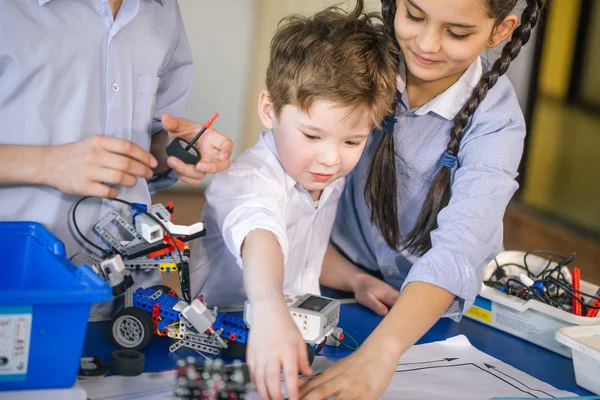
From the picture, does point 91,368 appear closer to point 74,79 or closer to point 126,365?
point 126,365

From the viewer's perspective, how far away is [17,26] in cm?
89

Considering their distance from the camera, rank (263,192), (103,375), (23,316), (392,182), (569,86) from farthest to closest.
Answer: (569,86) < (392,182) < (263,192) < (103,375) < (23,316)

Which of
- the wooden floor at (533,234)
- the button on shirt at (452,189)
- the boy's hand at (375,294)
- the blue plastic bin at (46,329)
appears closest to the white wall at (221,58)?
the wooden floor at (533,234)

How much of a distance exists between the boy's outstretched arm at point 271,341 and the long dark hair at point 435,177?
385 millimetres

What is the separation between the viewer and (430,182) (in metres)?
1.18

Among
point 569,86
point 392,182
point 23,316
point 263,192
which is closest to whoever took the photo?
point 23,316

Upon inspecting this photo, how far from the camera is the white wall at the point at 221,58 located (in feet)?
8.38

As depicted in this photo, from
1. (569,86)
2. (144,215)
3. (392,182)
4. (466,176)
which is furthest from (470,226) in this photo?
(569,86)

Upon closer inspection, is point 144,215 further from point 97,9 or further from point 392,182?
point 392,182

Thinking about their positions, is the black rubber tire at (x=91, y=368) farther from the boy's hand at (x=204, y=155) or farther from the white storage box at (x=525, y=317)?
the white storage box at (x=525, y=317)

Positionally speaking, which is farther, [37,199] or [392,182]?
[392,182]

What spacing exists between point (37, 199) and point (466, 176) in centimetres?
60

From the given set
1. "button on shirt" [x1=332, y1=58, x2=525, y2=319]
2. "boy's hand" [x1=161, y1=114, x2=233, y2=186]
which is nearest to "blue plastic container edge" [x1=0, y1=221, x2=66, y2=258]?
"boy's hand" [x1=161, y1=114, x2=233, y2=186]

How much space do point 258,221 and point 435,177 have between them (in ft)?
1.16
